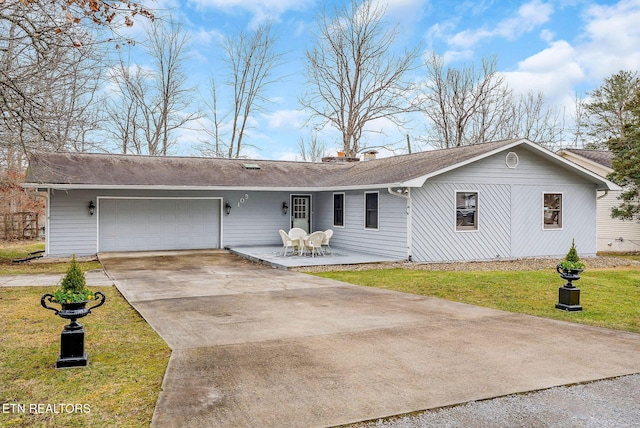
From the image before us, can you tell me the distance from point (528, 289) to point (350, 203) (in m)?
7.46

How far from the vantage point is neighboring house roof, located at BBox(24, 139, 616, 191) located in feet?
44.4

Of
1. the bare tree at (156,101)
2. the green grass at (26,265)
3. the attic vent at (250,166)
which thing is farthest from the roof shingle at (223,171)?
the bare tree at (156,101)

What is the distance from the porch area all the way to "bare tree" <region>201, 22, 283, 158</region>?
44.0 ft

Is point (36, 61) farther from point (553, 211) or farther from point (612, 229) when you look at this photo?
point (612, 229)

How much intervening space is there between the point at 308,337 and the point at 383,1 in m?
25.2

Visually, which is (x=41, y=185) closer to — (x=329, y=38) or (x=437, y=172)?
(x=437, y=172)

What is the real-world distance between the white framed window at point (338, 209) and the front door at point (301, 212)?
1763 millimetres

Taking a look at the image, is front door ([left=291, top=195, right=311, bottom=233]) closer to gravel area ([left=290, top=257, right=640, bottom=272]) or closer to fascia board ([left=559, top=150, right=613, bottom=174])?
gravel area ([left=290, top=257, right=640, bottom=272])

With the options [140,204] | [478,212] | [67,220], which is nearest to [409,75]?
[478,212]

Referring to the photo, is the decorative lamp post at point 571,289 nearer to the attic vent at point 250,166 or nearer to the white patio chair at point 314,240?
the white patio chair at point 314,240

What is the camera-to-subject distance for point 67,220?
1492 cm

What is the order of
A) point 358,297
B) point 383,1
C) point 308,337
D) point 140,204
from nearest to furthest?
point 308,337, point 358,297, point 140,204, point 383,1

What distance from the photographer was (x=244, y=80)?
2783 cm

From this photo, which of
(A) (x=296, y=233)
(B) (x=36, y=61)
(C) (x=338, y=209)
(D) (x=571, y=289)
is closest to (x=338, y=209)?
(C) (x=338, y=209)
